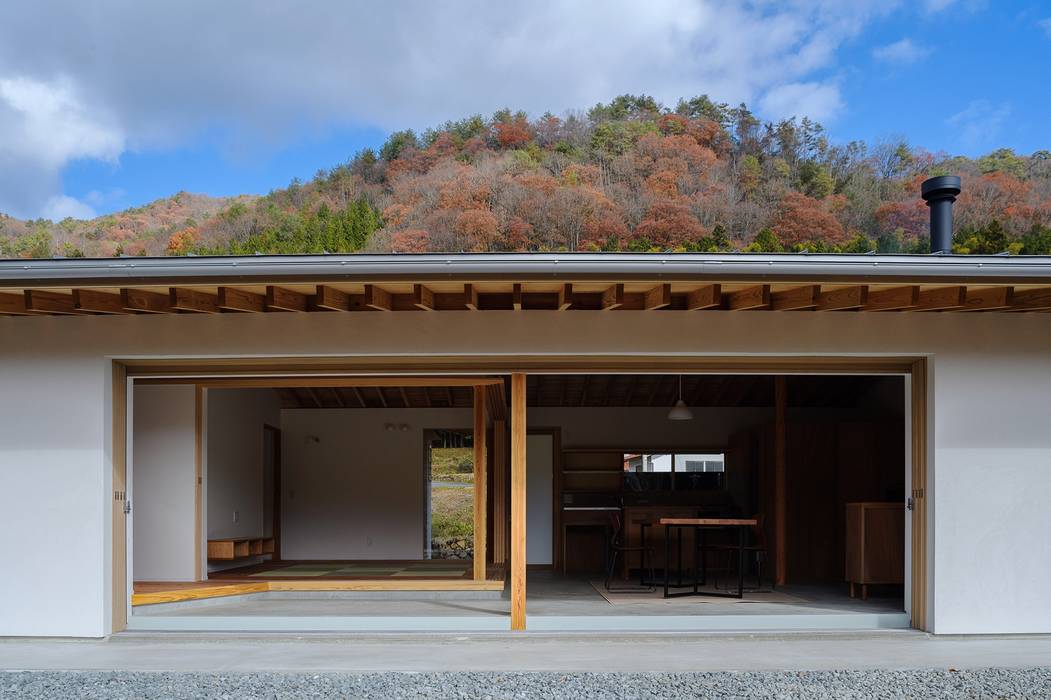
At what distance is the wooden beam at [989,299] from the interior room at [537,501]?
1.91 metres

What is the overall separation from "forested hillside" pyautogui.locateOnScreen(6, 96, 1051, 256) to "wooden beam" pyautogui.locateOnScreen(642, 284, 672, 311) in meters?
17.3

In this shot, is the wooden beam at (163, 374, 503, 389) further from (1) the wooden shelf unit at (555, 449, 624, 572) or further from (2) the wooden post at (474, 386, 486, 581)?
(1) the wooden shelf unit at (555, 449, 624, 572)

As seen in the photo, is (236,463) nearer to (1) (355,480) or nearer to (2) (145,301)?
(1) (355,480)

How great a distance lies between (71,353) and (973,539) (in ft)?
24.1

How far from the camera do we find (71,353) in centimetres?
740

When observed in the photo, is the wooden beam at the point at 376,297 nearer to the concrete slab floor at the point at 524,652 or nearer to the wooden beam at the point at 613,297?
the wooden beam at the point at 613,297

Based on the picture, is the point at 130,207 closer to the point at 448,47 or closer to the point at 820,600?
the point at 448,47

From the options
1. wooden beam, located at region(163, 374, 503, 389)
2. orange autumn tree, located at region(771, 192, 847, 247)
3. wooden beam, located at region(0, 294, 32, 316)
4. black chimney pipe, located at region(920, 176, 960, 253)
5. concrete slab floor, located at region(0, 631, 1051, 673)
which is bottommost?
concrete slab floor, located at region(0, 631, 1051, 673)

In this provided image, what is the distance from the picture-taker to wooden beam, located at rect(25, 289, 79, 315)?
22.3ft

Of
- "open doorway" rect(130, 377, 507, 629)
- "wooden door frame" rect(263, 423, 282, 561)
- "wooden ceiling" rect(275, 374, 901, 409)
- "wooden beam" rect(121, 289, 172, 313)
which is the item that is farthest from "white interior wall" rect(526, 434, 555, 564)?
"wooden beam" rect(121, 289, 172, 313)

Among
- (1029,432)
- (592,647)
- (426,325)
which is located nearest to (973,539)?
(1029,432)

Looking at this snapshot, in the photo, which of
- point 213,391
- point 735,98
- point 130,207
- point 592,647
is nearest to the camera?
point 592,647

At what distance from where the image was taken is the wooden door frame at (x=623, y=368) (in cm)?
752

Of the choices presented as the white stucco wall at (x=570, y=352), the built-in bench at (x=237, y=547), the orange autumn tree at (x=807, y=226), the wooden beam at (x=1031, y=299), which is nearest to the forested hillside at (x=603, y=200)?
the orange autumn tree at (x=807, y=226)
